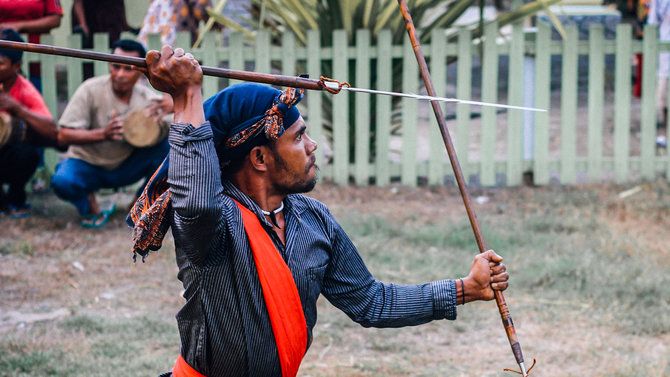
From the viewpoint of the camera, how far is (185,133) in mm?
2240

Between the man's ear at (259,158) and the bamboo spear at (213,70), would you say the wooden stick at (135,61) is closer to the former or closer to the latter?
the bamboo spear at (213,70)

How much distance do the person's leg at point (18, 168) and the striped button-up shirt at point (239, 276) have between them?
182 inches

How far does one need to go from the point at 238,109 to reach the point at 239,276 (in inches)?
19.8

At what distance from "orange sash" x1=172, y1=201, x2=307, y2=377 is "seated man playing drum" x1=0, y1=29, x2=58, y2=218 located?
4.49m

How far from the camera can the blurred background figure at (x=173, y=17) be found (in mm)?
8305

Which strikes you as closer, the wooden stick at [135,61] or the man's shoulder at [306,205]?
the wooden stick at [135,61]

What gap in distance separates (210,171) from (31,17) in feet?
19.2

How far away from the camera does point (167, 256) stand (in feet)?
19.4

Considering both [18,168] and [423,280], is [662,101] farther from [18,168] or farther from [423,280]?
[18,168]

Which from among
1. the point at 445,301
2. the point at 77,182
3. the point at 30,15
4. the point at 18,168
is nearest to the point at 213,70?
the point at 445,301

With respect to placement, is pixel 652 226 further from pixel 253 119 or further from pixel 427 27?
pixel 253 119

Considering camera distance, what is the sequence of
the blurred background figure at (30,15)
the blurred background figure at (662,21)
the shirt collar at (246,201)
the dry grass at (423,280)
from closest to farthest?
the shirt collar at (246,201) → the dry grass at (423,280) → the blurred background figure at (30,15) → the blurred background figure at (662,21)

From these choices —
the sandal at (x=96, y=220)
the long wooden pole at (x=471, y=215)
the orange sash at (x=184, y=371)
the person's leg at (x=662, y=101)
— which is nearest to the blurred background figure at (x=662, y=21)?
the person's leg at (x=662, y=101)

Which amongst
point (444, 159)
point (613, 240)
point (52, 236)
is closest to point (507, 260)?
point (613, 240)
